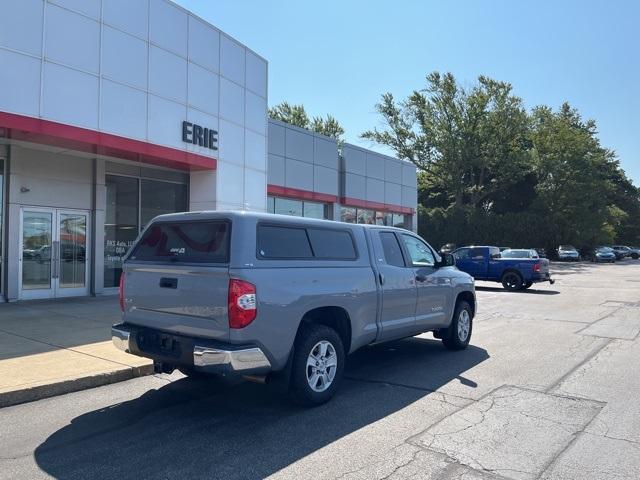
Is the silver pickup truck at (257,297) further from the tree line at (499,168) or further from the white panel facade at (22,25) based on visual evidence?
the tree line at (499,168)

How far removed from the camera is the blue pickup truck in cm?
2045

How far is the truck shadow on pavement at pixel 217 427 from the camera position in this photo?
13.5 feet

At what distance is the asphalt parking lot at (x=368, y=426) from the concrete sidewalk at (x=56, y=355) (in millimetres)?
208

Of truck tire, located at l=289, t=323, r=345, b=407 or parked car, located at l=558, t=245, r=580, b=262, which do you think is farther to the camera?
parked car, located at l=558, t=245, r=580, b=262

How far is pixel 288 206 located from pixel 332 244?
56.3 feet

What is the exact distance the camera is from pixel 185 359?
4969mm

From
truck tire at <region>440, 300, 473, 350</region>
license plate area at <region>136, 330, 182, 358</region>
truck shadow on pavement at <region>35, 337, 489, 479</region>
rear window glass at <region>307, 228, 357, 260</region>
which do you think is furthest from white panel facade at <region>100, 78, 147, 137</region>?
truck tire at <region>440, 300, 473, 350</region>

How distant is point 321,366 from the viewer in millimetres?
5613

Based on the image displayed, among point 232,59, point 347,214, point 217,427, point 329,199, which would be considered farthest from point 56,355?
point 347,214

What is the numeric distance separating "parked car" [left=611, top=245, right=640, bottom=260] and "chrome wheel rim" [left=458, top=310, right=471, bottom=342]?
62.0m

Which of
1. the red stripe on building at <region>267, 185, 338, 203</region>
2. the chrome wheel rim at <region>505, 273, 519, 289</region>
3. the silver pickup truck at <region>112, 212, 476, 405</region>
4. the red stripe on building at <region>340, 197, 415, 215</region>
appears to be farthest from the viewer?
the red stripe on building at <region>340, 197, 415, 215</region>

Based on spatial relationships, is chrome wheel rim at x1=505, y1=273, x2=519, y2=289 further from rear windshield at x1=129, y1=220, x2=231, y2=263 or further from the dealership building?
rear windshield at x1=129, y1=220, x2=231, y2=263

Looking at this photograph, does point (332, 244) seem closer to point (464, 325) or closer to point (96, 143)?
point (464, 325)

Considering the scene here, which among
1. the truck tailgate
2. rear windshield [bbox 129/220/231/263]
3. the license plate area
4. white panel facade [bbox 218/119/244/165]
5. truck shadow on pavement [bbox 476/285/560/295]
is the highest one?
white panel facade [bbox 218/119/244/165]
